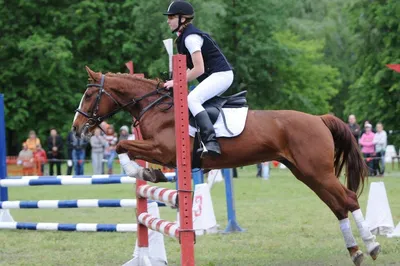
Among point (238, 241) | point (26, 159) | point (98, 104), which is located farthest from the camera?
point (26, 159)

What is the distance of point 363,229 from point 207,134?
6.33 ft

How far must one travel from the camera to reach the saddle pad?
8211 millimetres

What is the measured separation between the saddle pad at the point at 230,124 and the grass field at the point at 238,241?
4.56 ft

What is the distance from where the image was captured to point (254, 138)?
830 cm

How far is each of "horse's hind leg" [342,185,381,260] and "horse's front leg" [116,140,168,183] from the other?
1968 millimetres

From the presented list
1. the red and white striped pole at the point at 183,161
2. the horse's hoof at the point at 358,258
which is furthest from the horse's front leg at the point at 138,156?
the horse's hoof at the point at 358,258

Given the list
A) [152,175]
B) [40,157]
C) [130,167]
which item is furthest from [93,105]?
[40,157]

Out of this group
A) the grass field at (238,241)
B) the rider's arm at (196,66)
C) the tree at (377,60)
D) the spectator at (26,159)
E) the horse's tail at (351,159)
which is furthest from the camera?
the tree at (377,60)

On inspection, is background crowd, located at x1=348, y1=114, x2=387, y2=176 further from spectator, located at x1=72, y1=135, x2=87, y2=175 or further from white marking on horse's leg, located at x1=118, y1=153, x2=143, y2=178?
white marking on horse's leg, located at x1=118, y1=153, x2=143, y2=178

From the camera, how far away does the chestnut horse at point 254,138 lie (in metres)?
8.25

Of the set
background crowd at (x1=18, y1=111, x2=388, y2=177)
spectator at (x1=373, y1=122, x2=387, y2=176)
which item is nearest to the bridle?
background crowd at (x1=18, y1=111, x2=388, y2=177)

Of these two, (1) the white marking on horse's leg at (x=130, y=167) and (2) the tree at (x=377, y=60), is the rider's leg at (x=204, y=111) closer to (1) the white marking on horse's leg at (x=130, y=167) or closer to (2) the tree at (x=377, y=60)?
(1) the white marking on horse's leg at (x=130, y=167)

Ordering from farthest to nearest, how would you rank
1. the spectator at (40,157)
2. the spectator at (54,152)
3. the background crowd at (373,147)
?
the spectator at (40,157) → the spectator at (54,152) → the background crowd at (373,147)

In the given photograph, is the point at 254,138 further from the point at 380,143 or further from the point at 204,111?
the point at 380,143
